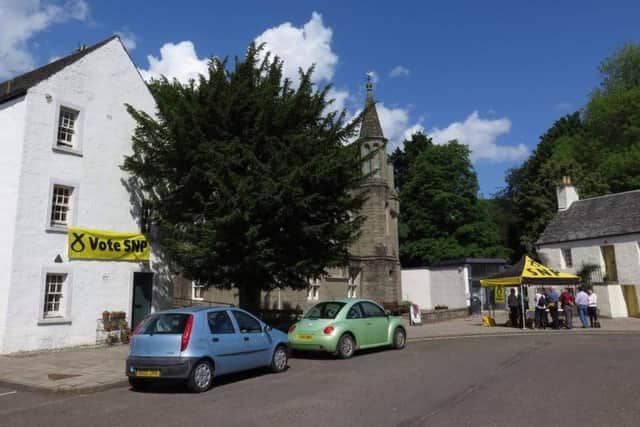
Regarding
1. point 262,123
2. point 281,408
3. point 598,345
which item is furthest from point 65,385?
point 598,345

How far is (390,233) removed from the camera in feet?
129

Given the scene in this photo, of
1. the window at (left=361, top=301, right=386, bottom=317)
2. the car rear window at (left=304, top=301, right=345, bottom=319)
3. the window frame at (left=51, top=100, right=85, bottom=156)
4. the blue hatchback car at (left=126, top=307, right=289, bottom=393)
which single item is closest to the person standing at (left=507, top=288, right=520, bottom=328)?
the window at (left=361, top=301, right=386, bottom=317)

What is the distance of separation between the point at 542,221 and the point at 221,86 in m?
35.3

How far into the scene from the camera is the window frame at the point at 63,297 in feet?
48.6

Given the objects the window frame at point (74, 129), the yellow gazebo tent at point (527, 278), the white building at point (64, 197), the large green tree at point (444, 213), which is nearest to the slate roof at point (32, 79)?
the white building at point (64, 197)

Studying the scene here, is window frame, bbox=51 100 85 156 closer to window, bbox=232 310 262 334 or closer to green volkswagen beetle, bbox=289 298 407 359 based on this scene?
window, bbox=232 310 262 334

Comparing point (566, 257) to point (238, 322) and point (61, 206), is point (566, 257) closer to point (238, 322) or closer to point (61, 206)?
point (238, 322)

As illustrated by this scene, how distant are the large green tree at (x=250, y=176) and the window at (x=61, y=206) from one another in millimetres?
2128

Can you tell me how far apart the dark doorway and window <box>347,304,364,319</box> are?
27.8ft

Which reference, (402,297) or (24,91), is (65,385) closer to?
(24,91)

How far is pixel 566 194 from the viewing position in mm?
36844

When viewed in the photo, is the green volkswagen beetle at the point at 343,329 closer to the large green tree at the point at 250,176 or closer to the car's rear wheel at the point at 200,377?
the large green tree at the point at 250,176

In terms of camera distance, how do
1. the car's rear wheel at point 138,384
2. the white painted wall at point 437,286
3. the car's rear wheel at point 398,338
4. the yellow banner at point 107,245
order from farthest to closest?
the white painted wall at point 437,286
the yellow banner at point 107,245
the car's rear wheel at point 398,338
the car's rear wheel at point 138,384

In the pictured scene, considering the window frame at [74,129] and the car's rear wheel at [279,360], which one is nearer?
the car's rear wheel at [279,360]
